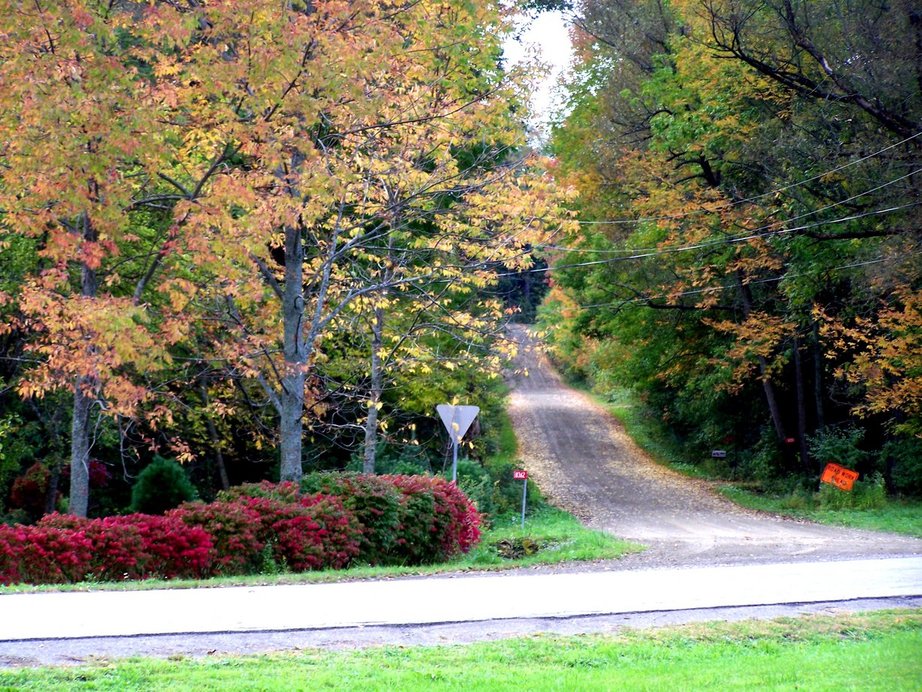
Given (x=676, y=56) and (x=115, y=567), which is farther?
(x=676, y=56)

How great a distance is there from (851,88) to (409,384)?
1164 cm

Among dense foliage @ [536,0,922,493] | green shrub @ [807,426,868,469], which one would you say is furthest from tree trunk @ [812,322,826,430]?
green shrub @ [807,426,868,469]

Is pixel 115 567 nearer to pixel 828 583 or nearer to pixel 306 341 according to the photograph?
pixel 306 341

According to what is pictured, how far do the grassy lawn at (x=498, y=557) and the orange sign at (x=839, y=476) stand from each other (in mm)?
8558

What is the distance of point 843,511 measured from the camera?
27.7 meters

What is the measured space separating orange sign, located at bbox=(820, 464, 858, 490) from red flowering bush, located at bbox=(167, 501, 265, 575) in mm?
20176

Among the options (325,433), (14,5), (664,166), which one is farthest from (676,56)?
(14,5)

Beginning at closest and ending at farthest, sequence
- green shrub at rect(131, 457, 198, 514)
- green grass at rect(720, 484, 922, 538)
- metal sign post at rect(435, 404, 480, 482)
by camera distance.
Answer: metal sign post at rect(435, 404, 480, 482), green shrub at rect(131, 457, 198, 514), green grass at rect(720, 484, 922, 538)

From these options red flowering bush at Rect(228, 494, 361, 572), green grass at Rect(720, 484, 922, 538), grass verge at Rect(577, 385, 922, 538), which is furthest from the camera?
grass verge at Rect(577, 385, 922, 538)

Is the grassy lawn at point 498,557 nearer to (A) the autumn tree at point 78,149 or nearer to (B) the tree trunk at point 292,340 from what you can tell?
(B) the tree trunk at point 292,340

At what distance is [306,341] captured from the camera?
51.8 feet

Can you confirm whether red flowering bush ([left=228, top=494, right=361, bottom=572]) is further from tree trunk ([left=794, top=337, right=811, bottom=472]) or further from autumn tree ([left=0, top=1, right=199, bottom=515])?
tree trunk ([left=794, top=337, right=811, bottom=472])

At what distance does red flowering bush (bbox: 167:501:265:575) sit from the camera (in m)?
13.8

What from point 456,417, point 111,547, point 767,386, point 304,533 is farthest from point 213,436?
point 767,386
